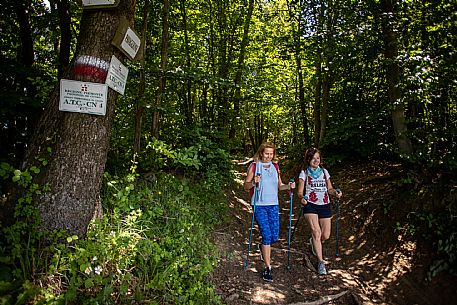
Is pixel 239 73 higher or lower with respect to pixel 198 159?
higher

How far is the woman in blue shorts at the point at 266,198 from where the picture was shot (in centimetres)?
464

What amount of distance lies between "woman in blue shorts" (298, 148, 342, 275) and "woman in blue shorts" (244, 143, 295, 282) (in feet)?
1.47

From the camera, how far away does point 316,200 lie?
5047 millimetres

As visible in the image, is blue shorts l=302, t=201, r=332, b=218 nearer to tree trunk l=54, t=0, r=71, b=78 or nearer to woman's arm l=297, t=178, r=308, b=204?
woman's arm l=297, t=178, r=308, b=204

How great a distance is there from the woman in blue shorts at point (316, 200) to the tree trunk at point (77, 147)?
10.7ft

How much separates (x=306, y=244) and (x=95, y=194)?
175 inches

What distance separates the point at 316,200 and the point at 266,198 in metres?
0.93

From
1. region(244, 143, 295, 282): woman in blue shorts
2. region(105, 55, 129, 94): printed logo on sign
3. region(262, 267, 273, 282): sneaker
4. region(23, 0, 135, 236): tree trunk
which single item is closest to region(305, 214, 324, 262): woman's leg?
region(244, 143, 295, 282): woman in blue shorts

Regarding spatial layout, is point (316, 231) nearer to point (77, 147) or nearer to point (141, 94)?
point (77, 147)

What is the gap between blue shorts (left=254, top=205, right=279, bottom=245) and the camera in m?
4.68

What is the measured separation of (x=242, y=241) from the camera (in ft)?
19.8

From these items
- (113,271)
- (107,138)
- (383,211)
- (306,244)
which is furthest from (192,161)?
(383,211)

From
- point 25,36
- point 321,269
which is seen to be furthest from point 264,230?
point 25,36

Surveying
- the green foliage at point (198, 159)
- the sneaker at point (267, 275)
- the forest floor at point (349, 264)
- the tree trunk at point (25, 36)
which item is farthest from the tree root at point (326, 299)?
the tree trunk at point (25, 36)
